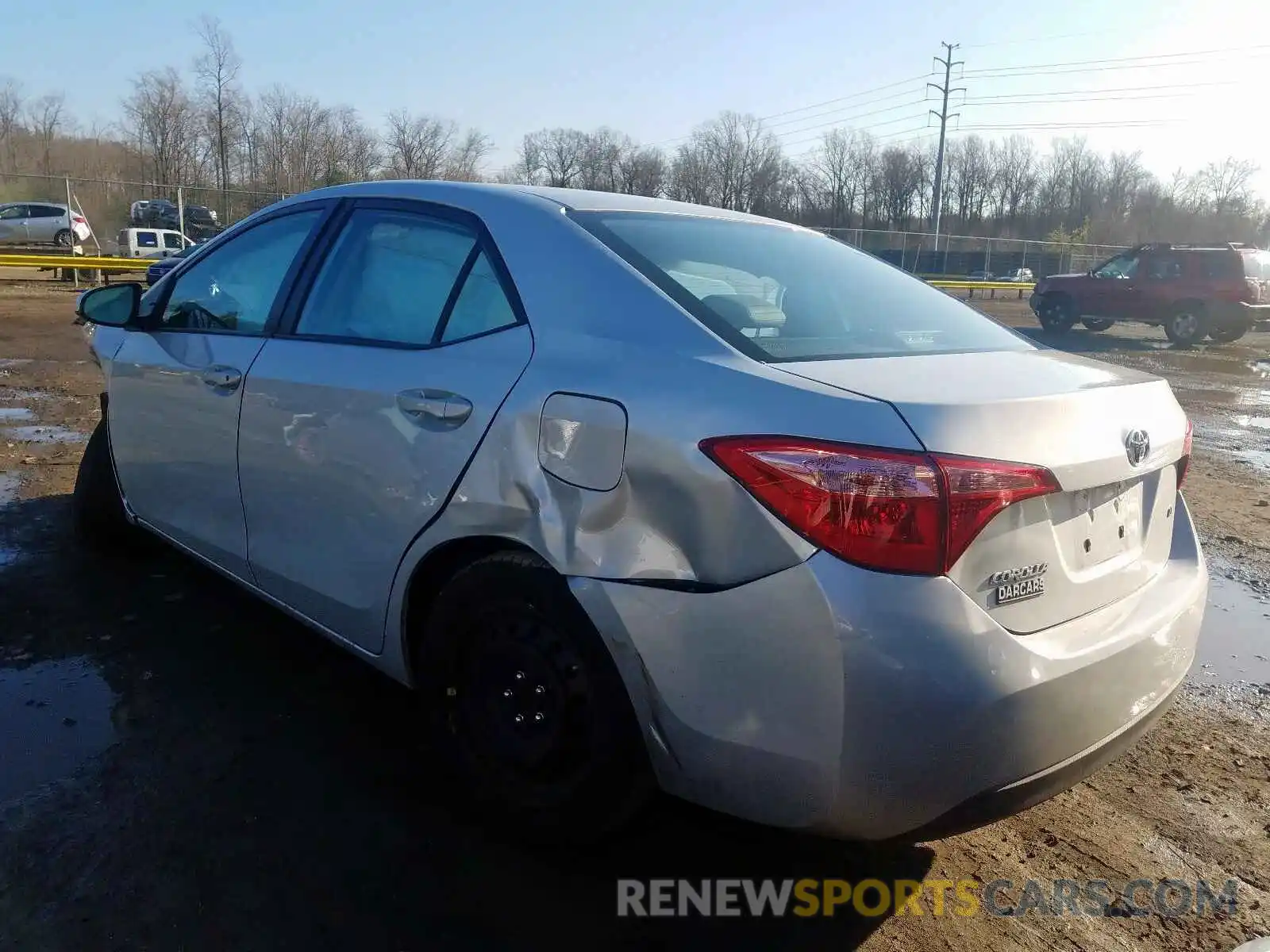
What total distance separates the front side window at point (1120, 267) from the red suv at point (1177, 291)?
0.06 ft

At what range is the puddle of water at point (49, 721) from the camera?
9.06 ft

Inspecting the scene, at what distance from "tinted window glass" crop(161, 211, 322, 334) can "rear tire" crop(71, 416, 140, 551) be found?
0.89 meters

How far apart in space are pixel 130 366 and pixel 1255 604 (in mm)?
5140

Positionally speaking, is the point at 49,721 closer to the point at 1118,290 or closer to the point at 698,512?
the point at 698,512

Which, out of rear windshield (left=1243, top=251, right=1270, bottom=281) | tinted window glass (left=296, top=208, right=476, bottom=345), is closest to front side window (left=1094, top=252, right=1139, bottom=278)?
rear windshield (left=1243, top=251, right=1270, bottom=281)

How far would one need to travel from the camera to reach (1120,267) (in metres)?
21.0

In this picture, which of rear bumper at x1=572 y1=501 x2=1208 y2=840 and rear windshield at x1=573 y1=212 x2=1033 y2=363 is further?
rear windshield at x1=573 y1=212 x2=1033 y2=363

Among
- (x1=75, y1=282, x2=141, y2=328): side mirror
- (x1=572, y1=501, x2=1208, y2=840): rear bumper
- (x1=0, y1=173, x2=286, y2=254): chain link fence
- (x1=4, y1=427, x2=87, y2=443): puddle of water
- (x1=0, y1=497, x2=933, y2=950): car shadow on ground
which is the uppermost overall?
(x1=0, y1=173, x2=286, y2=254): chain link fence

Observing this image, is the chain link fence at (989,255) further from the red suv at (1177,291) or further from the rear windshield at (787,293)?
the rear windshield at (787,293)

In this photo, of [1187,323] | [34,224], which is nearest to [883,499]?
[1187,323]

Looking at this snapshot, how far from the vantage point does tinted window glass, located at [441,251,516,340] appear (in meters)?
2.47

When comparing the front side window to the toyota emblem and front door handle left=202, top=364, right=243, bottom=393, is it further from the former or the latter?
front door handle left=202, top=364, right=243, bottom=393

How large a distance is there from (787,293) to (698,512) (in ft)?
3.34

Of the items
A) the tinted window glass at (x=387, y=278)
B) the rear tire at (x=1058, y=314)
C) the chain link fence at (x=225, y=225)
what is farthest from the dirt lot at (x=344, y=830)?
the rear tire at (x=1058, y=314)
